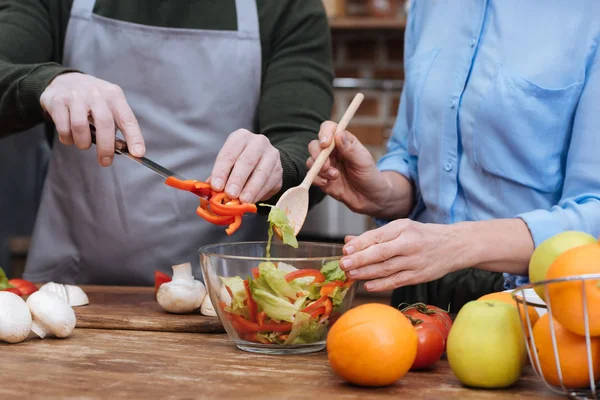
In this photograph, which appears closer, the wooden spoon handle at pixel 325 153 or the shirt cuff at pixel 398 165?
the wooden spoon handle at pixel 325 153

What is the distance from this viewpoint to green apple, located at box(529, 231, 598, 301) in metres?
0.86

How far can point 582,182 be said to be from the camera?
117 cm

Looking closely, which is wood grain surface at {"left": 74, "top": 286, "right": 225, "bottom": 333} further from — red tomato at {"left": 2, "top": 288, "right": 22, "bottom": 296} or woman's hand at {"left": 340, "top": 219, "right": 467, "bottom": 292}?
woman's hand at {"left": 340, "top": 219, "right": 467, "bottom": 292}

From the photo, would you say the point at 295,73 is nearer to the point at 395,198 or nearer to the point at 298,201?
the point at 395,198

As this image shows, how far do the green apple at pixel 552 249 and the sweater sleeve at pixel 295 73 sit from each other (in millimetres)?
760

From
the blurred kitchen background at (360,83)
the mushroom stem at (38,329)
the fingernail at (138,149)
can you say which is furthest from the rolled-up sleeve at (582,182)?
the blurred kitchen background at (360,83)

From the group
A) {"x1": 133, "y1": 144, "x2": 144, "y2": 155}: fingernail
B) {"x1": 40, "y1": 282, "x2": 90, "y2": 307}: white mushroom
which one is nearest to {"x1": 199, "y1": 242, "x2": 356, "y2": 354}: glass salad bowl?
{"x1": 133, "y1": 144, "x2": 144, "y2": 155}: fingernail

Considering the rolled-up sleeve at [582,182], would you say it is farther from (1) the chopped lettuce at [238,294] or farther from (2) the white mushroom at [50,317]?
Result: (2) the white mushroom at [50,317]

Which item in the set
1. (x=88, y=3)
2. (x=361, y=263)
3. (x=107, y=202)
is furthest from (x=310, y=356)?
(x=88, y=3)

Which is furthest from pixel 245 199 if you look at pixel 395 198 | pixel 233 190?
pixel 395 198

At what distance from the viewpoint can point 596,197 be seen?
3.80 feet

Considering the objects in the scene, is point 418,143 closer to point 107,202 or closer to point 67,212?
point 107,202

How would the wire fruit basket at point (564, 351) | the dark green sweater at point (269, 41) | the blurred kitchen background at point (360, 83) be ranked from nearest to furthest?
the wire fruit basket at point (564, 351) < the dark green sweater at point (269, 41) < the blurred kitchen background at point (360, 83)

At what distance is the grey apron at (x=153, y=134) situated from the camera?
1673mm
